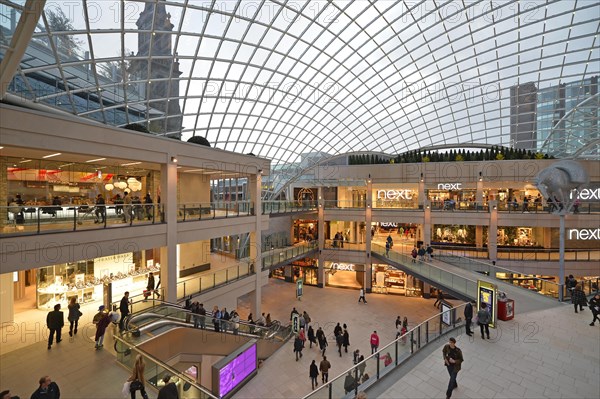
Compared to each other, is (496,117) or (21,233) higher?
(496,117)

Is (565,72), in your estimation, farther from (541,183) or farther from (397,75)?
(541,183)

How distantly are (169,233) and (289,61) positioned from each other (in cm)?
2177

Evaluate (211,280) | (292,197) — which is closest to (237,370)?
(211,280)

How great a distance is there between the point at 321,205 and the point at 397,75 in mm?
18734

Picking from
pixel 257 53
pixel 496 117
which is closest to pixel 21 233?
pixel 257 53

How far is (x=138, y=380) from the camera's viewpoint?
8688mm

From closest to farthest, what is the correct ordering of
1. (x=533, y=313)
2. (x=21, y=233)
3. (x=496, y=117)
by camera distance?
(x=21, y=233), (x=533, y=313), (x=496, y=117)

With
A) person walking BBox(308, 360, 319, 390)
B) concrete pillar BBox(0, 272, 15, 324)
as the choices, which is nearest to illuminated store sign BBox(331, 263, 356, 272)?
person walking BBox(308, 360, 319, 390)

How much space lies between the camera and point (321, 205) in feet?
132

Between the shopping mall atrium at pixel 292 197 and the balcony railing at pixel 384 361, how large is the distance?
0.08 metres

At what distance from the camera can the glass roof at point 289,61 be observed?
20.5 metres

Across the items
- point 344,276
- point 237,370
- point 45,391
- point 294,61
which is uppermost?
point 294,61

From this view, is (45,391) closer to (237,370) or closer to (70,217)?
(70,217)

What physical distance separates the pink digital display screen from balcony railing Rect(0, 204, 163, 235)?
28.2ft
